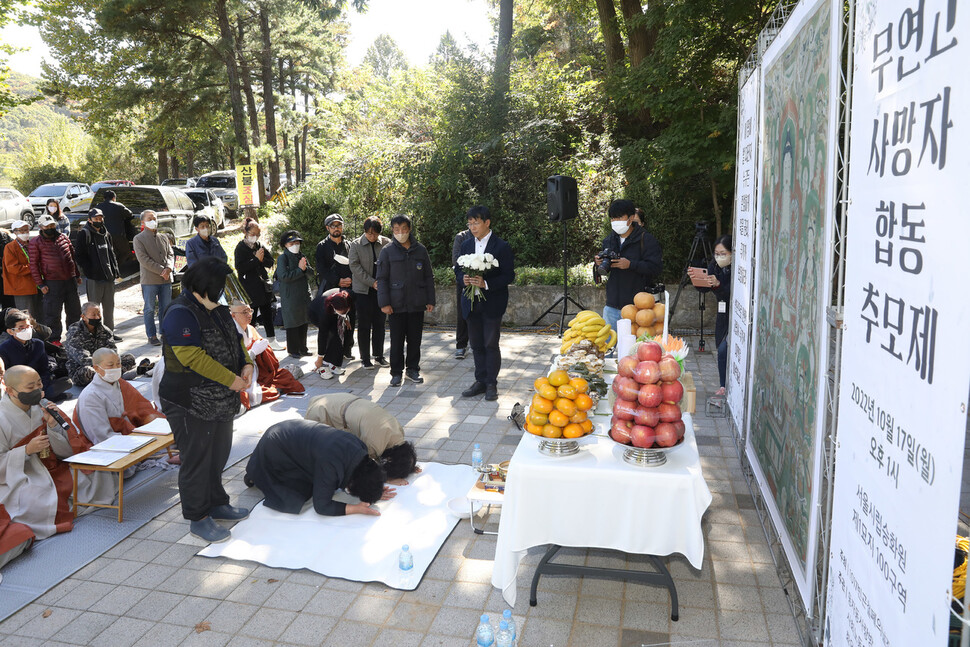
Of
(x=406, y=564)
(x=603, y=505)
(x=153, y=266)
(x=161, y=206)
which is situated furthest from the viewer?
(x=161, y=206)

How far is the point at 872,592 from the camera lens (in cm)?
235

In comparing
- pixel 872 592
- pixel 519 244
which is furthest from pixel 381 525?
pixel 519 244

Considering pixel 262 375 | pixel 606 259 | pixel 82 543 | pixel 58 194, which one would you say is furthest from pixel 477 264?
pixel 58 194

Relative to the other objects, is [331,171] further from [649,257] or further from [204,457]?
[204,457]

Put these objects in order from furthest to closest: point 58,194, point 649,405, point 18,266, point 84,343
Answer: point 58,194 → point 18,266 → point 84,343 → point 649,405

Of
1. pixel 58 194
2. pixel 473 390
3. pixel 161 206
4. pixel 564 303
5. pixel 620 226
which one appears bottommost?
pixel 473 390

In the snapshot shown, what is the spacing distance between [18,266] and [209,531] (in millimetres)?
7294

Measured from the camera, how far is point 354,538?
15.6 ft

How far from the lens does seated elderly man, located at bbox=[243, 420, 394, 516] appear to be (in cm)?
488

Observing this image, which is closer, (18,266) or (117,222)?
(18,266)

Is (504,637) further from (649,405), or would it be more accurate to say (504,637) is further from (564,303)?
(564,303)

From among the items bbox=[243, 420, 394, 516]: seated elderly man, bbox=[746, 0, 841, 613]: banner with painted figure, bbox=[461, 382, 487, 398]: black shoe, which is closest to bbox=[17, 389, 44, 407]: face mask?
bbox=[243, 420, 394, 516]: seated elderly man

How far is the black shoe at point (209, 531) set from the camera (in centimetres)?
477

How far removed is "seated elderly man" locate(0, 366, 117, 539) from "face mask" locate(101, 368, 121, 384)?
66 centimetres
